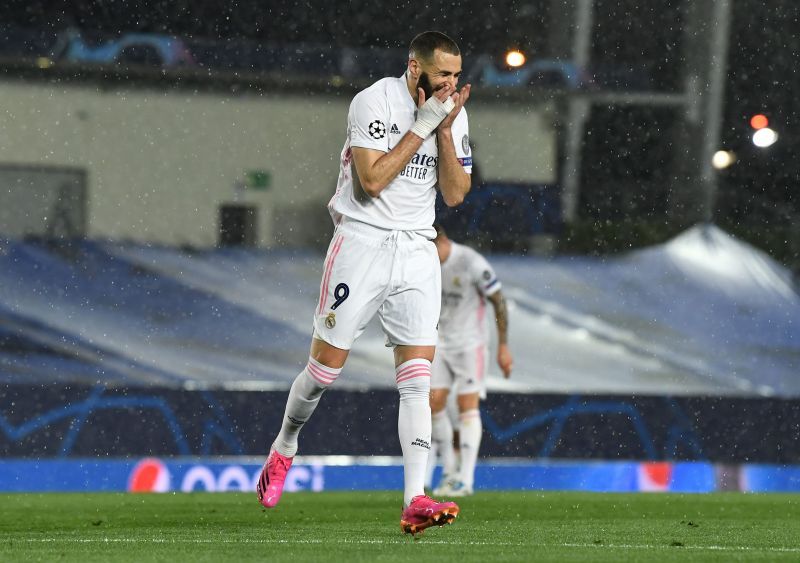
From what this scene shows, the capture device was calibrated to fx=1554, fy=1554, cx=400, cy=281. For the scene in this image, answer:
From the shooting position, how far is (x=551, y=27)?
49.2 ft

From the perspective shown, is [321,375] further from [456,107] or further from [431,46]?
[431,46]

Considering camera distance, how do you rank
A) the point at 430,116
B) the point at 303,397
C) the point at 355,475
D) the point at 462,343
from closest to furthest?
the point at 430,116 → the point at 303,397 → the point at 462,343 → the point at 355,475

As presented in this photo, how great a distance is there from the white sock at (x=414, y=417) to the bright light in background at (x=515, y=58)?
31.2 feet

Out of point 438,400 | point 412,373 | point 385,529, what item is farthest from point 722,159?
point 412,373

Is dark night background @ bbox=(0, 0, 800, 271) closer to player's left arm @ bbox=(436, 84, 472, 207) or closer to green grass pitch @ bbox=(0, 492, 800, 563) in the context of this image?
green grass pitch @ bbox=(0, 492, 800, 563)

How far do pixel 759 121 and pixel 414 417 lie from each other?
33.7 ft

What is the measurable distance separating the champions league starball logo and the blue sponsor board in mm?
5475

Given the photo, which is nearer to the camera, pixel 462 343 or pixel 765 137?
pixel 462 343

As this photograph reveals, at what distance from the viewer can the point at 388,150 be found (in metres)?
5.61

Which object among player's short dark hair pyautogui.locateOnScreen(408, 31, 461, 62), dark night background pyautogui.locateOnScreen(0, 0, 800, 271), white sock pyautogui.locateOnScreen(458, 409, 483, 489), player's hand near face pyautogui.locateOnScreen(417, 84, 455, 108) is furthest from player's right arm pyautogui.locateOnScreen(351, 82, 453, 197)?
dark night background pyautogui.locateOnScreen(0, 0, 800, 271)

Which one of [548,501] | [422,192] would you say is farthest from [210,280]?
[422,192]

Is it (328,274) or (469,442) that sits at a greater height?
(328,274)

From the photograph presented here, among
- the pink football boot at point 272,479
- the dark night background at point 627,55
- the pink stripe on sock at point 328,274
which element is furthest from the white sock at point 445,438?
the dark night background at point 627,55

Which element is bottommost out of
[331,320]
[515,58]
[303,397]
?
[303,397]
